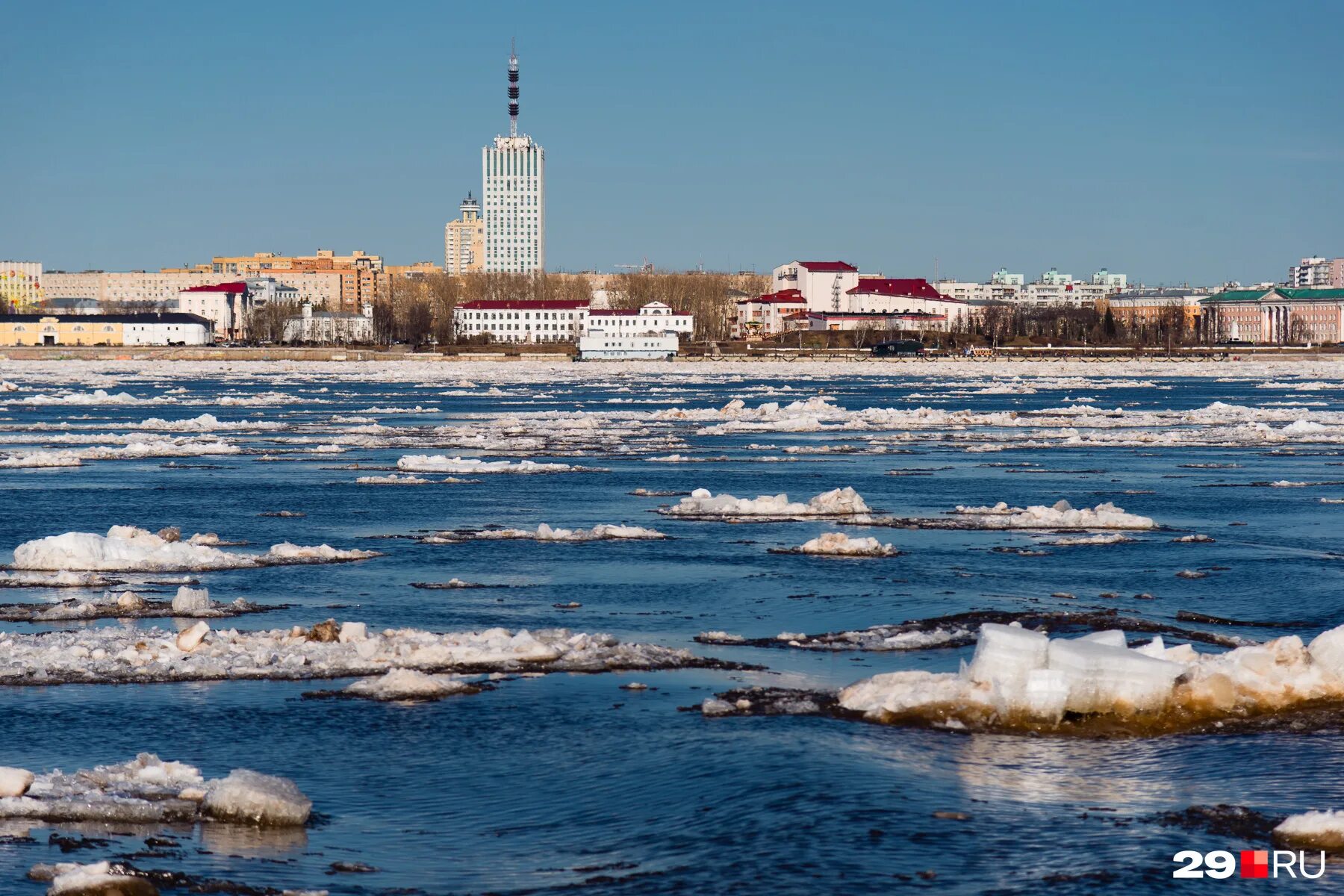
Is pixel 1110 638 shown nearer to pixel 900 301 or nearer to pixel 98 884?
pixel 98 884

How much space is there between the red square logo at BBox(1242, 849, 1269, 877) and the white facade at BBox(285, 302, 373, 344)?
143m

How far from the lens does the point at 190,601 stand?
48.1ft

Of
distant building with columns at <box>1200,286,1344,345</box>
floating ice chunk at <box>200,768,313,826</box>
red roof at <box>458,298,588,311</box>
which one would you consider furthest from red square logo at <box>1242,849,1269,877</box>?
distant building with columns at <box>1200,286,1344,345</box>

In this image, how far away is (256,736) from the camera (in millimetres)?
10750

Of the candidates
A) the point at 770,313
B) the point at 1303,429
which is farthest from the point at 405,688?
the point at 770,313

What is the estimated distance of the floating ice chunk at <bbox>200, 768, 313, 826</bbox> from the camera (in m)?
9.07

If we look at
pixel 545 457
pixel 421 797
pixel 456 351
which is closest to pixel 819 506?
pixel 545 457

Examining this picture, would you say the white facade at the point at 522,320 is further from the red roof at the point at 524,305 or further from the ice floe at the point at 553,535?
the ice floe at the point at 553,535

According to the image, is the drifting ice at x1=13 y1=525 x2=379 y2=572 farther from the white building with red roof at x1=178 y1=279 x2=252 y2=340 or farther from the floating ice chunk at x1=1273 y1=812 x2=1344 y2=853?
the white building with red roof at x1=178 y1=279 x2=252 y2=340

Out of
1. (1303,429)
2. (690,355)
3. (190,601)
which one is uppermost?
(690,355)

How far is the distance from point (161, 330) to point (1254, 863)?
487 ft

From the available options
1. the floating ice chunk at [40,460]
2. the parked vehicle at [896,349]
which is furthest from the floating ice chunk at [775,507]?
the parked vehicle at [896,349]

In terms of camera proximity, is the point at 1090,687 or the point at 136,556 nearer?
the point at 1090,687

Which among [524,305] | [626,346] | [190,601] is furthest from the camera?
[524,305]
